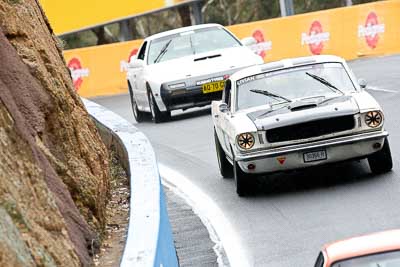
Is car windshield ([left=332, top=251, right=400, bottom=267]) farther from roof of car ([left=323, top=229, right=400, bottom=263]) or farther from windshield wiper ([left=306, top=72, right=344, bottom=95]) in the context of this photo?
windshield wiper ([left=306, top=72, right=344, bottom=95])

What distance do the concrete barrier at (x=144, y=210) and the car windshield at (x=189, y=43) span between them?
10129 mm

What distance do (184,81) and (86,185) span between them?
1311 cm

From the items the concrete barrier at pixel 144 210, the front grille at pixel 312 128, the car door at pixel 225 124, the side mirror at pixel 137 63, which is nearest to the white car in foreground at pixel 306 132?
the front grille at pixel 312 128

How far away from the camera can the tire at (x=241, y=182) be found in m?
12.4

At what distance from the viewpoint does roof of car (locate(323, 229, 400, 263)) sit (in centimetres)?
613

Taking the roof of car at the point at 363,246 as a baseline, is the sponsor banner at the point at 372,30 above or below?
below

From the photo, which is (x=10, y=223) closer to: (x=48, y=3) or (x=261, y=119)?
(x=261, y=119)

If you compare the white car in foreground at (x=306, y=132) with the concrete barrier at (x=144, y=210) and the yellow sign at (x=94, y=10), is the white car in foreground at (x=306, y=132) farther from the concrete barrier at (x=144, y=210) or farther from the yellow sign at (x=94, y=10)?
the yellow sign at (x=94, y=10)

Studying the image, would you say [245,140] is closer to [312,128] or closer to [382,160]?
[312,128]

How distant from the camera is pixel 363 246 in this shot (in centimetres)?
625

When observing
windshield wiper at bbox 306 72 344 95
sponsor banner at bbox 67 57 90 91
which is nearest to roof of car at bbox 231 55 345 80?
windshield wiper at bbox 306 72 344 95

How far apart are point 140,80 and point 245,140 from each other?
10319mm

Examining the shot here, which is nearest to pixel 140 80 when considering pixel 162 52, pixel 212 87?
pixel 162 52

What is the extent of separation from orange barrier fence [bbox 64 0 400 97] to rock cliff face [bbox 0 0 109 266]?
69.3 ft
